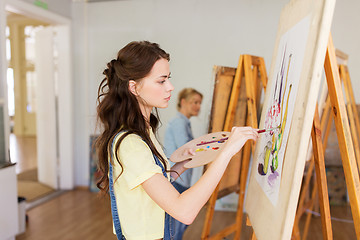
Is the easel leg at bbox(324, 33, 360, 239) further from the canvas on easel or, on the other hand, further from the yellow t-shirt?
the yellow t-shirt

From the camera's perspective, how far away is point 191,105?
2494 mm

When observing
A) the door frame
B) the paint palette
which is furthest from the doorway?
the paint palette

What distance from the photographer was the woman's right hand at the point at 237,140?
0.99 m

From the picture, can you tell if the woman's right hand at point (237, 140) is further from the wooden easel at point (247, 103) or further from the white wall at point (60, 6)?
the white wall at point (60, 6)

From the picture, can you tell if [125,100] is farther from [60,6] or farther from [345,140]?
[60,6]

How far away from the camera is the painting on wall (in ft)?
3.39

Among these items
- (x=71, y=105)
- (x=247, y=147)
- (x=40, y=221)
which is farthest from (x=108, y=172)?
A: (x=71, y=105)

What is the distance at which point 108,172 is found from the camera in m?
1.18

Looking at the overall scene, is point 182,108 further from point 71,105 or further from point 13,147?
point 13,147

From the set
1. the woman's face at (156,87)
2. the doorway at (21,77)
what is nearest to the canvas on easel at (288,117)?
the woman's face at (156,87)

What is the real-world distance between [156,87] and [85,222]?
2.25 metres

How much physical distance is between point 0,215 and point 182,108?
1.62 m

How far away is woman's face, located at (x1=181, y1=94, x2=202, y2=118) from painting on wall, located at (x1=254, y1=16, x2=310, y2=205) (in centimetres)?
110

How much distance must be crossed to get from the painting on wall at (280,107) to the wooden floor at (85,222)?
160cm
